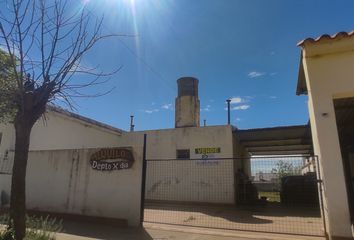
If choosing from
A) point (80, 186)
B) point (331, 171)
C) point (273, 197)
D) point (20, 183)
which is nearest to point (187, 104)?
point (273, 197)

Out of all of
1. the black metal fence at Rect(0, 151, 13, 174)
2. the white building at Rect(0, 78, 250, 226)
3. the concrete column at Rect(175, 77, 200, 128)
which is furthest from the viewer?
the concrete column at Rect(175, 77, 200, 128)

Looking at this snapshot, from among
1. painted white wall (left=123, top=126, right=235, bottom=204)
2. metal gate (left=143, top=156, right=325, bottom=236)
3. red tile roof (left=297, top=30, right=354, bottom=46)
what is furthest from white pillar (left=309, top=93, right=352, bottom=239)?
painted white wall (left=123, top=126, right=235, bottom=204)

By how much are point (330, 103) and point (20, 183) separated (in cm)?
631

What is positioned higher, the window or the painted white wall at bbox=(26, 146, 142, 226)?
the window

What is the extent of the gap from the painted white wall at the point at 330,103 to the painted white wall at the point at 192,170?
833cm

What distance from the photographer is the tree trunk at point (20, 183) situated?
4594 millimetres

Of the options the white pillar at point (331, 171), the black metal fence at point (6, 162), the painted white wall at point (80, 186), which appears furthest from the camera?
the black metal fence at point (6, 162)

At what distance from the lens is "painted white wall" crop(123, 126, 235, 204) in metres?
14.6

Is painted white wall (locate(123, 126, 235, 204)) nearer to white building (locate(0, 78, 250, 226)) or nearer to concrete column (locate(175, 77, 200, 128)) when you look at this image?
white building (locate(0, 78, 250, 226))

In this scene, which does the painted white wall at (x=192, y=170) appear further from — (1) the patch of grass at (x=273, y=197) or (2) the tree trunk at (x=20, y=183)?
(2) the tree trunk at (x=20, y=183)

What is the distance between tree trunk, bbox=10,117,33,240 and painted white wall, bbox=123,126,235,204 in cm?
1099

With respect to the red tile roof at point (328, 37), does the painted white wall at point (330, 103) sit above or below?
below

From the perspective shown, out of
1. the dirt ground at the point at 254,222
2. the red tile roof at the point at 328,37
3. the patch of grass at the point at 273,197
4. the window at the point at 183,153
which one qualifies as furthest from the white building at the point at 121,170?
the red tile roof at the point at 328,37

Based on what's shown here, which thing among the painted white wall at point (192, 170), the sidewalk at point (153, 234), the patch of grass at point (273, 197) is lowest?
the sidewalk at point (153, 234)
